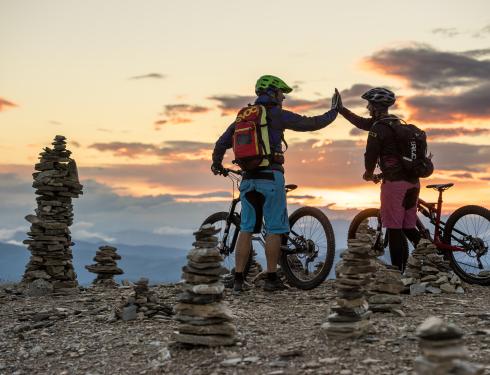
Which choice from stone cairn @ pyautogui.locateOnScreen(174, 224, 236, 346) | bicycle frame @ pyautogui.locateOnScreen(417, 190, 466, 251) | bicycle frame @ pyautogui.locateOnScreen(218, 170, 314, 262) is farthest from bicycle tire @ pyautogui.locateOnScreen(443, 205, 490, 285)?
stone cairn @ pyautogui.locateOnScreen(174, 224, 236, 346)

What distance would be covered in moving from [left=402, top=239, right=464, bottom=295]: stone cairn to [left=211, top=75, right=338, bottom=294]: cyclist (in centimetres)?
267

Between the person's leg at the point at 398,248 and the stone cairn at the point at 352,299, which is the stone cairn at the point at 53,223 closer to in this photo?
the person's leg at the point at 398,248

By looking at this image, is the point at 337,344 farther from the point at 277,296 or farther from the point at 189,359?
the point at 277,296

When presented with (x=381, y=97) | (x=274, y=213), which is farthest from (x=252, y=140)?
(x=381, y=97)

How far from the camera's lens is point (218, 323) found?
8789mm

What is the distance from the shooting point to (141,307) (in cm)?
1151

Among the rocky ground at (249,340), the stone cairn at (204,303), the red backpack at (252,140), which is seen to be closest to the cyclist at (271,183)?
the red backpack at (252,140)

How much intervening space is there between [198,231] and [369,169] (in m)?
4.62

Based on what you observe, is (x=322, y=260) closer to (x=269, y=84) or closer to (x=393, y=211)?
(x=393, y=211)

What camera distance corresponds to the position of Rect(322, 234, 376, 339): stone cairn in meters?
8.45

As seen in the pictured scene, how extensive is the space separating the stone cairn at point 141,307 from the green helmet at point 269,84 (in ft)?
13.9

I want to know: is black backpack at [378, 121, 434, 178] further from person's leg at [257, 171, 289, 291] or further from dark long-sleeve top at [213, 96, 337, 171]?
person's leg at [257, 171, 289, 291]

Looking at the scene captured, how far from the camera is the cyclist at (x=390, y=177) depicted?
40.6ft

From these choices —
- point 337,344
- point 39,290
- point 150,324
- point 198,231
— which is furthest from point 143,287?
point 39,290
